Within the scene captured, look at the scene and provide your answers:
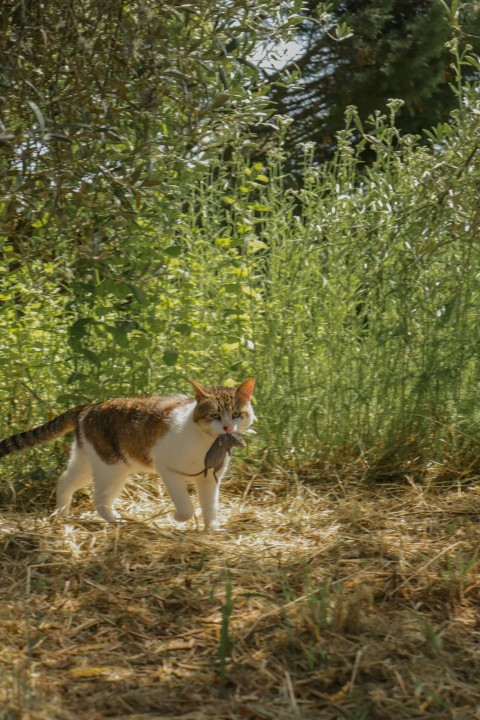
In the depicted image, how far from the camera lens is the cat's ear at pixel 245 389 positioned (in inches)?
156

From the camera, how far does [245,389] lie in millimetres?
3998

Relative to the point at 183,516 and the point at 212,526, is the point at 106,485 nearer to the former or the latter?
the point at 183,516

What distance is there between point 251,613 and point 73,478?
1388 mm

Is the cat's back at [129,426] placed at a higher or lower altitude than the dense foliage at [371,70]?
lower

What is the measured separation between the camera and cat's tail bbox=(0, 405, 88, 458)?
4.21 metres

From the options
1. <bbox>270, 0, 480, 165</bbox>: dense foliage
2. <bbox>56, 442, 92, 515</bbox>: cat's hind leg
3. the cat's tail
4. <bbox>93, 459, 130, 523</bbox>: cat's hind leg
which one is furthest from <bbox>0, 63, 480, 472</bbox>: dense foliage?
<bbox>270, 0, 480, 165</bbox>: dense foliage

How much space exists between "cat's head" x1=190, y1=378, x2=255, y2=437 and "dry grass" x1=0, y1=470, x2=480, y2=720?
18.2 inches

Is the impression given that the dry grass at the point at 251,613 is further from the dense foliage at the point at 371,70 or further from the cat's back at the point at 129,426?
the dense foliage at the point at 371,70

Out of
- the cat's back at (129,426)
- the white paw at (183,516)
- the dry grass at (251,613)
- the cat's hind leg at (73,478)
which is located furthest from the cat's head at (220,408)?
the cat's hind leg at (73,478)

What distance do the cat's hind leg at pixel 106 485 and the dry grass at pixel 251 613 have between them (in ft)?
0.21

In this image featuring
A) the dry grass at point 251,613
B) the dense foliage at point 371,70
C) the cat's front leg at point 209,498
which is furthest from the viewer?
the dense foliage at point 371,70

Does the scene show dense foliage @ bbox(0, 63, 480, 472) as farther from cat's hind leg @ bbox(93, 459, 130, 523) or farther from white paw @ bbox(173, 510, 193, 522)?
white paw @ bbox(173, 510, 193, 522)

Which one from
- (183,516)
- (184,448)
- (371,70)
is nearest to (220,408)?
(184,448)

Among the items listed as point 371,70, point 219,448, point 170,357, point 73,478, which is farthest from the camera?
point 371,70
